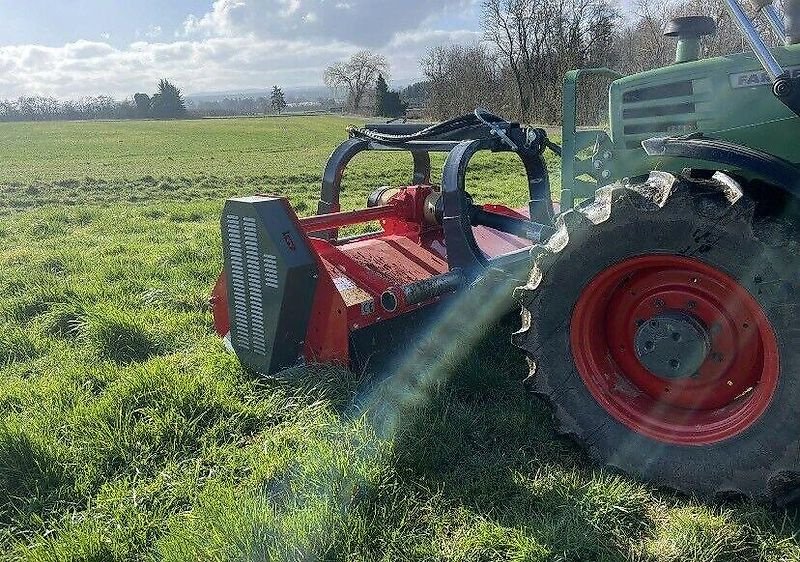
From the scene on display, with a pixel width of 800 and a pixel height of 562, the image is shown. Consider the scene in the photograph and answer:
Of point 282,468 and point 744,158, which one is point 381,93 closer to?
point 282,468

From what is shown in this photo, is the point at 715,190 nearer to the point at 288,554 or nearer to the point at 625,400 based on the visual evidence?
the point at 625,400

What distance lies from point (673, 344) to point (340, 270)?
1924 mm

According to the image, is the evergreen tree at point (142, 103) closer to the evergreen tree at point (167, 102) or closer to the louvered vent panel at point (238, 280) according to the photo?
the evergreen tree at point (167, 102)

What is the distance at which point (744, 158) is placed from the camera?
2590 mm

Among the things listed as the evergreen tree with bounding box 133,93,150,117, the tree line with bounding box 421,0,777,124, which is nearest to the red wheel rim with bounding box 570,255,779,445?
the tree line with bounding box 421,0,777,124

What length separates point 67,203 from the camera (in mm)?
12102

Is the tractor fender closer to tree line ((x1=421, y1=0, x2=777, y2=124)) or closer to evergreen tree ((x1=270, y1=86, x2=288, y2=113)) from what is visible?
tree line ((x1=421, y1=0, x2=777, y2=124))

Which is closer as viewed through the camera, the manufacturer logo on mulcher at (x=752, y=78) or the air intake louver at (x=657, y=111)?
the manufacturer logo on mulcher at (x=752, y=78)

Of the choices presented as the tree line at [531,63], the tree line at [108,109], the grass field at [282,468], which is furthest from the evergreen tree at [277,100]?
the grass field at [282,468]

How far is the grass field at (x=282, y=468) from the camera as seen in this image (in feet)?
8.25

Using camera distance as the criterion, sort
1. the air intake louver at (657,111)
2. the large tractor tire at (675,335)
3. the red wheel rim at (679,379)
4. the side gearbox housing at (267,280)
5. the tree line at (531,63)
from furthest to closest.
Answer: the tree line at (531,63) < the side gearbox housing at (267,280) < the air intake louver at (657,111) < the red wheel rim at (679,379) < the large tractor tire at (675,335)

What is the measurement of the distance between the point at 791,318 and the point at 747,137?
3.18ft

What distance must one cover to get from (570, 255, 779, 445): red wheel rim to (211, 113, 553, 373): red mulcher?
97cm

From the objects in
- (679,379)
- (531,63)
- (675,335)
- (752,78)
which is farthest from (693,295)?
(531,63)
